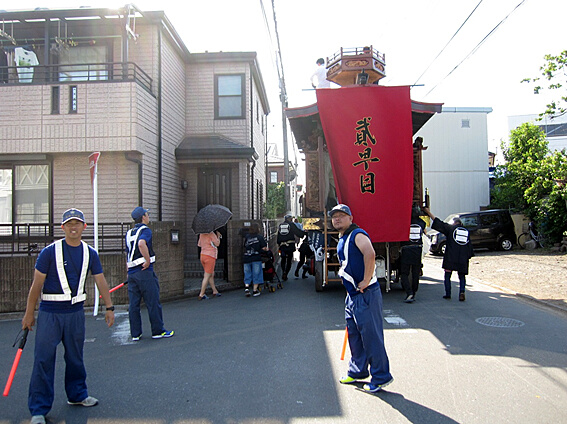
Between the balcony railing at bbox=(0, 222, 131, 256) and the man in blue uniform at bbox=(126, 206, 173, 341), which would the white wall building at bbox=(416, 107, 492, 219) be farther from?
the man in blue uniform at bbox=(126, 206, 173, 341)

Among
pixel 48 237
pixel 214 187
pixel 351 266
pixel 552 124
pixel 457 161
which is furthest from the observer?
pixel 552 124

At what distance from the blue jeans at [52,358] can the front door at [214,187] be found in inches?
383

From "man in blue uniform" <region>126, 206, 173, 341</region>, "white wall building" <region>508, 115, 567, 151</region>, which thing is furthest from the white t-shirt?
"white wall building" <region>508, 115, 567, 151</region>

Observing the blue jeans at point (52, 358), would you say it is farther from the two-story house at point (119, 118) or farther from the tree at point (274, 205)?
the tree at point (274, 205)

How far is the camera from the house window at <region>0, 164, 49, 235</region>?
10766 mm

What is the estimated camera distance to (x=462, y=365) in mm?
4934

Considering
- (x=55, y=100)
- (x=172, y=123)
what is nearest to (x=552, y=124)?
(x=172, y=123)

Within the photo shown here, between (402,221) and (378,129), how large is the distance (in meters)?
1.80

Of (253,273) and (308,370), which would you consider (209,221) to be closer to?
(253,273)

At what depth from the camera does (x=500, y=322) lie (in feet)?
22.6

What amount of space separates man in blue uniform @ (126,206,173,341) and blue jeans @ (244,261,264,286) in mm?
3436

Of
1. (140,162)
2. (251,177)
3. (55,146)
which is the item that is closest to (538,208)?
(251,177)

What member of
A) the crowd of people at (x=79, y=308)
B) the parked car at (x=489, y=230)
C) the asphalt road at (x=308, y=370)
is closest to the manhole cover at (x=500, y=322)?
the asphalt road at (x=308, y=370)

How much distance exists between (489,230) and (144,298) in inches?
636
